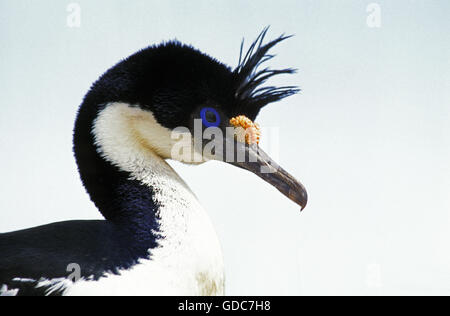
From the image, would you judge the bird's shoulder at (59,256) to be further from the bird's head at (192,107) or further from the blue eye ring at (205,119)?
the blue eye ring at (205,119)

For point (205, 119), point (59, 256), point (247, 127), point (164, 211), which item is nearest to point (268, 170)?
point (247, 127)

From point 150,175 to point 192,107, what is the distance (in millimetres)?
315

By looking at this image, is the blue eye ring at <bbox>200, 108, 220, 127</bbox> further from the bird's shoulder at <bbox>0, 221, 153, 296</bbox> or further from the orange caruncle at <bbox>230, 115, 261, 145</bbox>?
the bird's shoulder at <bbox>0, 221, 153, 296</bbox>

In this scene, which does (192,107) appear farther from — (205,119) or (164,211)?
(164,211)

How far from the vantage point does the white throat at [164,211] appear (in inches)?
72.0

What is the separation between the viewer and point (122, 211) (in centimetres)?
198

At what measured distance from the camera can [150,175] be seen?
204cm

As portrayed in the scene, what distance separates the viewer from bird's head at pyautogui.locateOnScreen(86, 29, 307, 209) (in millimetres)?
2055

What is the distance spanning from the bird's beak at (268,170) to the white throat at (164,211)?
0.26 meters

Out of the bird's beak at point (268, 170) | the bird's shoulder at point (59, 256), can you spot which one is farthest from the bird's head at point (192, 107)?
the bird's shoulder at point (59, 256)

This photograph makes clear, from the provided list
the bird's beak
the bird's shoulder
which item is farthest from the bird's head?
the bird's shoulder

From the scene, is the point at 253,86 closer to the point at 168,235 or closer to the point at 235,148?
the point at 235,148

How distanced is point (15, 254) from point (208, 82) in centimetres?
96
